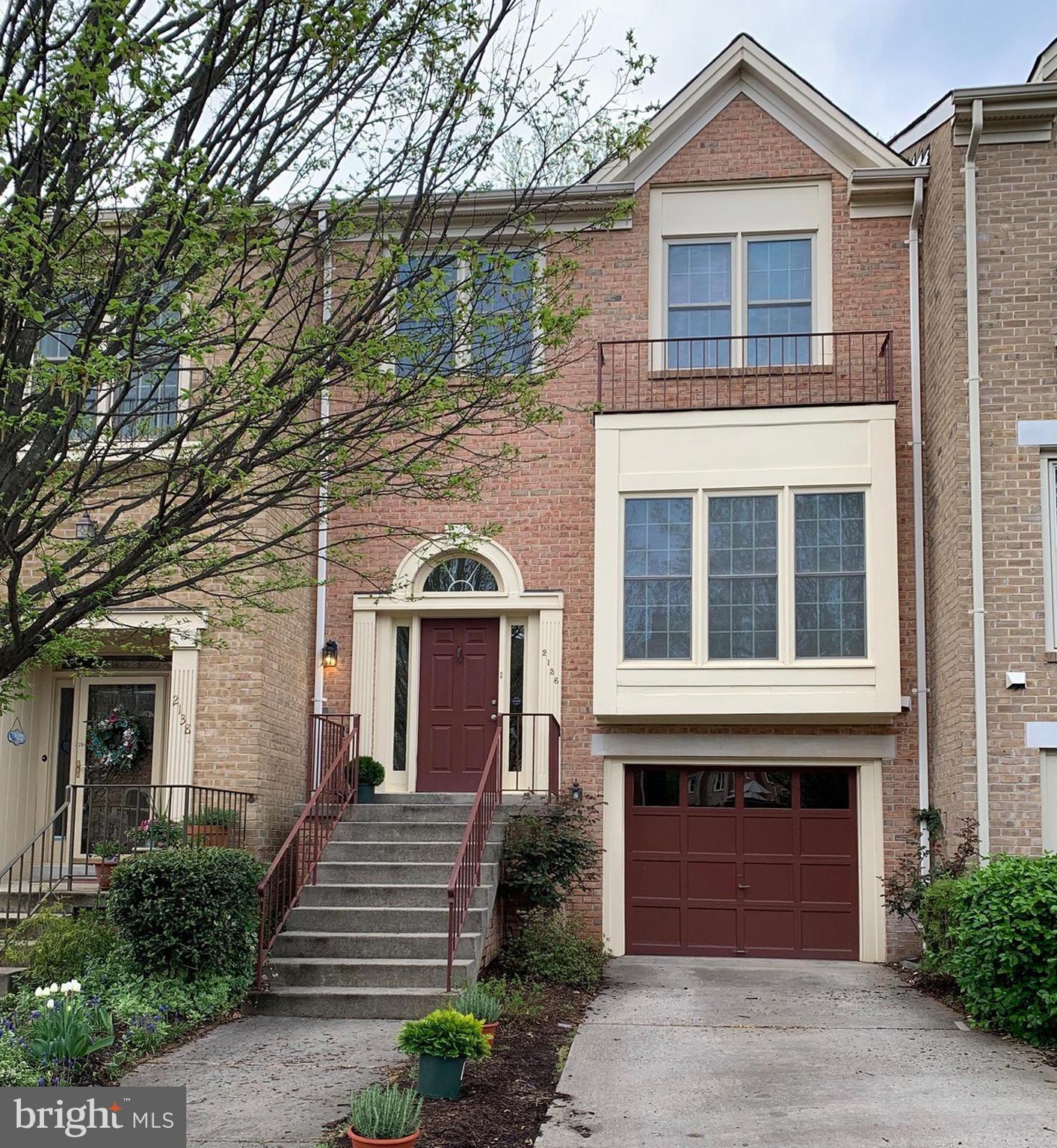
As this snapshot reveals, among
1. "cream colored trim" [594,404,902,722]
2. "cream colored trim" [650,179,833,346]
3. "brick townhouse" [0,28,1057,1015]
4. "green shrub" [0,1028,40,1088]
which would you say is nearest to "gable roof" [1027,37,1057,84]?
"brick townhouse" [0,28,1057,1015]

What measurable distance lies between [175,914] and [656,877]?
5.57m

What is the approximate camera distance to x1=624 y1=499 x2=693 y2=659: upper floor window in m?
13.4

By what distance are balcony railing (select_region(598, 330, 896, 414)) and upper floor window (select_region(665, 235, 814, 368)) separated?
2 centimetres

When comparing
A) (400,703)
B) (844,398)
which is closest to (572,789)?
(400,703)

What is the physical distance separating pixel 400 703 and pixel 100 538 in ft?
24.1

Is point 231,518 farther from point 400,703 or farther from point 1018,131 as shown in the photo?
point 1018,131

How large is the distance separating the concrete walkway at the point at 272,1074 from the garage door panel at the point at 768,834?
5081 millimetres

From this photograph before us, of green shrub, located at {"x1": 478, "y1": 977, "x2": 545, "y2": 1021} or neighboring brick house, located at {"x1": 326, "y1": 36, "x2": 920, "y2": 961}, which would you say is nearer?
green shrub, located at {"x1": 478, "y1": 977, "x2": 545, "y2": 1021}

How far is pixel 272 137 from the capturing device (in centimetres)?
740

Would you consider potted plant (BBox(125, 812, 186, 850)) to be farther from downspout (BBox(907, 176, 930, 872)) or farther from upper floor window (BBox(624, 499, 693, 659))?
downspout (BBox(907, 176, 930, 872))

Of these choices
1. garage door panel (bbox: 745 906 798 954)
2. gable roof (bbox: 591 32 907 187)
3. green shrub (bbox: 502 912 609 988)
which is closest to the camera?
green shrub (bbox: 502 912 609 988)

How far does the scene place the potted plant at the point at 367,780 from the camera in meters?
13.5

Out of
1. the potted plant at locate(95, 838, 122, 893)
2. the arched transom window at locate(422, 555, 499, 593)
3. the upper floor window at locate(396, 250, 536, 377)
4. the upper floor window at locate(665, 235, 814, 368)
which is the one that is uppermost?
the upper floor window at locate(665, 235, 814, 368)

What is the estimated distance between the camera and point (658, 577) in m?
13.5
